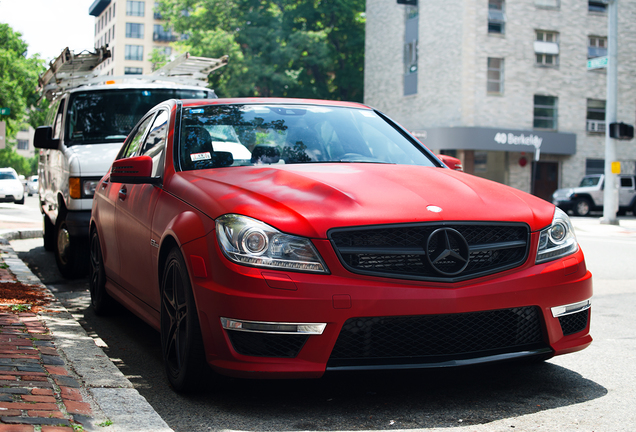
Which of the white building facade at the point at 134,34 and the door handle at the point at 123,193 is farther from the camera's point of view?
the white building facade at the point at 134,34

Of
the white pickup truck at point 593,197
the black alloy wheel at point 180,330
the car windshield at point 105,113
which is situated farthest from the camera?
the white pickup truck at point 593,197

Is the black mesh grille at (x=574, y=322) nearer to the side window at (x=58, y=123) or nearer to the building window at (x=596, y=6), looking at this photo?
the side window at (x=58, y=123)

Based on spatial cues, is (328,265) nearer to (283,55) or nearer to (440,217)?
(440,217)

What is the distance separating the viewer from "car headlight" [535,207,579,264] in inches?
149

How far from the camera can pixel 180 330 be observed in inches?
153

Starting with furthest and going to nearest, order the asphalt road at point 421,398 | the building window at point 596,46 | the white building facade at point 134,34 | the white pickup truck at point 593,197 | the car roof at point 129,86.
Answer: the white building facade at point 134,34, the building window at point 596,46, the white pickup truck at point 593,197, the car roof at point 129,86, the asphalt road at point 421,398

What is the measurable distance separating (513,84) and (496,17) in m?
3.16

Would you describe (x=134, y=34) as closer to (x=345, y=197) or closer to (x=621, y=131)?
(x=621, y=131)

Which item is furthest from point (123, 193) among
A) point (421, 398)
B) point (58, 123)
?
point (58, 123)

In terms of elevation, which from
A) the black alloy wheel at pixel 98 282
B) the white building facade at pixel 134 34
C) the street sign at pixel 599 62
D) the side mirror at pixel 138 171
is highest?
the white building facade at pixel 134 34

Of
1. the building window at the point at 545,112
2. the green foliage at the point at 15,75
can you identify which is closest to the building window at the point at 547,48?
the building window at the point at 545,112

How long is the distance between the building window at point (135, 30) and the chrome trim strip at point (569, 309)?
95562 millimetres

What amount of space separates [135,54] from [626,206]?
7469 cm

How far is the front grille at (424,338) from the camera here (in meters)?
3.44
